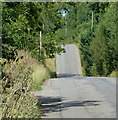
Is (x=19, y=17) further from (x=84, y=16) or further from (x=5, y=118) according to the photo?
(x=84, y=16)

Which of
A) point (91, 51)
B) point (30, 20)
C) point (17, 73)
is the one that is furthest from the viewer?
point (91, 51)

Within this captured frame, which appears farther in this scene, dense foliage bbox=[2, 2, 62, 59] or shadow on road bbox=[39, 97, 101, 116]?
shadow on road bbox=[39, 97, 101, 116]

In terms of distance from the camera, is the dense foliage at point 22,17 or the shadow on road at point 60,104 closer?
the dense foliage at point 22,17

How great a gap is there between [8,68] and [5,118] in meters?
1.32

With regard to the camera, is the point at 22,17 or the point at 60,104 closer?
the point at 22,17

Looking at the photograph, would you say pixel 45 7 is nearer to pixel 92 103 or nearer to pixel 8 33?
pixel 8 33

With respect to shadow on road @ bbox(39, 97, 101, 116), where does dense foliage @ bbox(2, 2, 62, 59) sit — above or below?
above

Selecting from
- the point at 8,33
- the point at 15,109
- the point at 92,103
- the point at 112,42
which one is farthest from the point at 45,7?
the point at 112,42

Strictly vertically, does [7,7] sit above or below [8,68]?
above

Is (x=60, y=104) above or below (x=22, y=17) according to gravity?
below

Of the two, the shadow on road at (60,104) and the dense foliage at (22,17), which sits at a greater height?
the dense foliage at (22,17)

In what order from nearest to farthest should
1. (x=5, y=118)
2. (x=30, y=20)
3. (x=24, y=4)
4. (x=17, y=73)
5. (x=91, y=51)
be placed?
1. (x=5, y=118)
2. (x=17, y=73)
3. (x=24, y=4)
4. (x=30, y=20)
5. (x=91, y=51)

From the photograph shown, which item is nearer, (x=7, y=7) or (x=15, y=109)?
(x=15, y=109)

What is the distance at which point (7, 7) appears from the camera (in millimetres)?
9391
